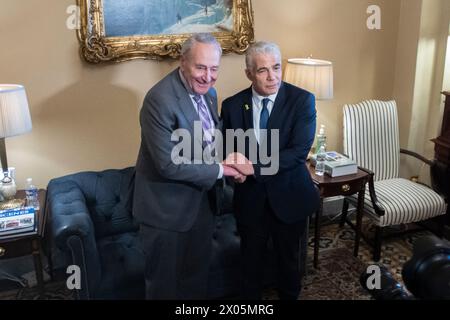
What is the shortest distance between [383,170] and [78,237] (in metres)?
2.26

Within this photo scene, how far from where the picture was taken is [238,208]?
2.15 meters

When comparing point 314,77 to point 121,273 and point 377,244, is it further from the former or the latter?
point 121,273

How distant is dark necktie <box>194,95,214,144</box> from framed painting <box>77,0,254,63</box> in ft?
3.30

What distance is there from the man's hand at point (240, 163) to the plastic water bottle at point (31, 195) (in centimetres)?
118

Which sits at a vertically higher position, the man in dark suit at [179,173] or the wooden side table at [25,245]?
the man in dark suit at [179,173]

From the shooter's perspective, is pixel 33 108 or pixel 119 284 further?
pixel 33 108

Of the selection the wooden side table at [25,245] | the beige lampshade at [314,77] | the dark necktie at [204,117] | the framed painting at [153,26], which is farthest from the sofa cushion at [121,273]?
the beige lampshade at [314,77]

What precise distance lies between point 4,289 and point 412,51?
3234mm

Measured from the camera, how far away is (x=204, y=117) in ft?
6.23

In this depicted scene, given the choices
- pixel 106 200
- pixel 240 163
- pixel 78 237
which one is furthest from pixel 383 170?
pixel 78 237

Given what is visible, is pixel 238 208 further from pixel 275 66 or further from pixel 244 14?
pixel 244 14

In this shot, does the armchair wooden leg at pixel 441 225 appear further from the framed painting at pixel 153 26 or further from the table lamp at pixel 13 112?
the table lamp at pixel 13 112

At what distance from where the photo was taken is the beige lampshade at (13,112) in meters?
2.18
